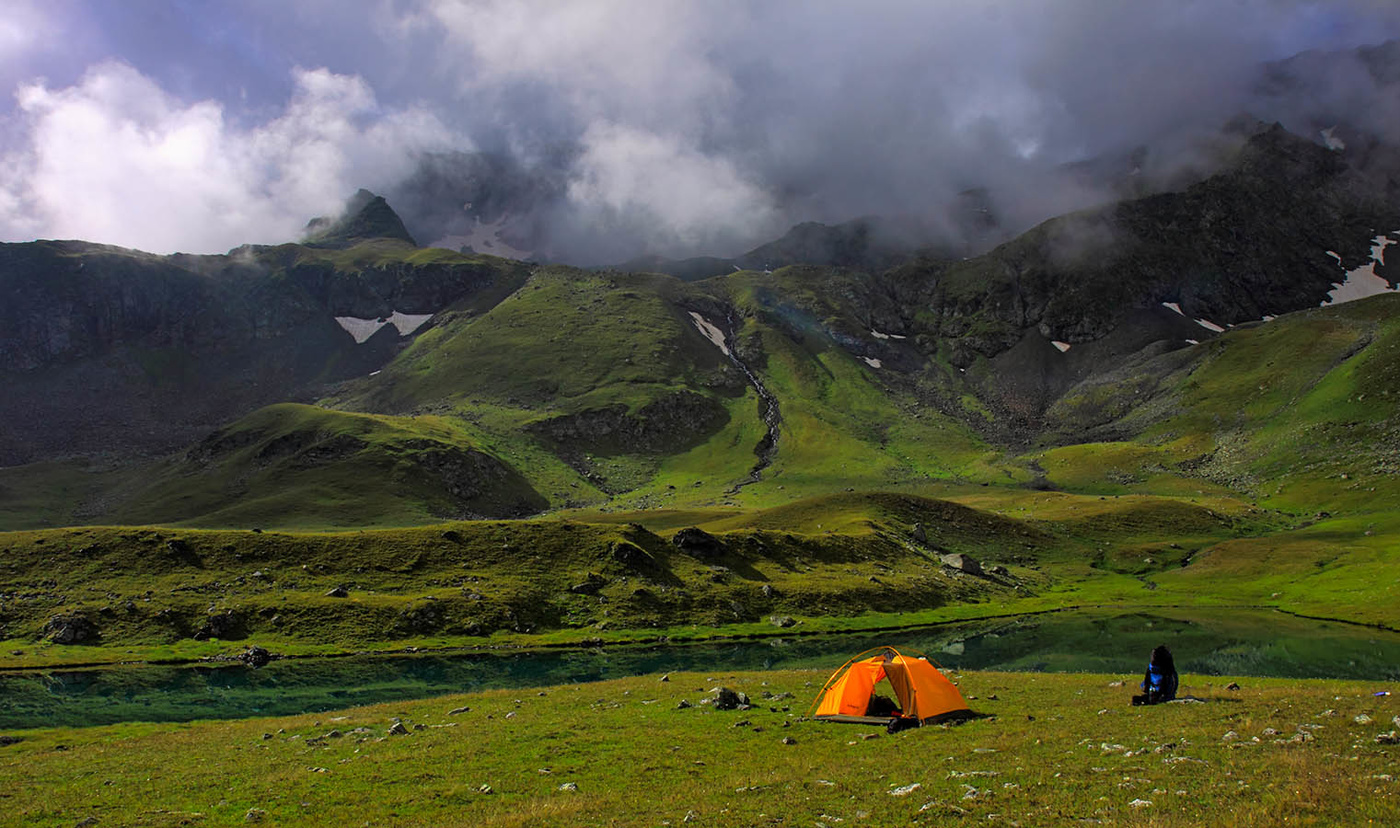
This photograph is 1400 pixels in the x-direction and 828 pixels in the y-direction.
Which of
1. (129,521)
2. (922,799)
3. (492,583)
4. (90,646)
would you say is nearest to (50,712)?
(90,646)

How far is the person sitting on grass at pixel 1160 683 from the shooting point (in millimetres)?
29891

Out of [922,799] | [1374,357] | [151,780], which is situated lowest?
[151,780]

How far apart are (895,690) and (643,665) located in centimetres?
3473

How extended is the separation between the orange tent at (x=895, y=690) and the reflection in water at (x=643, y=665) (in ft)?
83.8

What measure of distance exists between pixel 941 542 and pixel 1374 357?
15508cm

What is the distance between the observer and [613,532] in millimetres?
93688

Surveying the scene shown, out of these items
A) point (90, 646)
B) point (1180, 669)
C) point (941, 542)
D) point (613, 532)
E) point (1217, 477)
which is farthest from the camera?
point (1217, 477)

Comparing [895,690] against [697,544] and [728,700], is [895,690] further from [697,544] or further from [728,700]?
[697,544]

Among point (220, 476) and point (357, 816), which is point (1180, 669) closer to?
point (357, 816)

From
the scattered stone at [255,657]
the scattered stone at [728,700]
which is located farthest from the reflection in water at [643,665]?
the scattered stone at [728,700]

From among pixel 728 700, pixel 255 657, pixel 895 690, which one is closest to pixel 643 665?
pixel 728 700

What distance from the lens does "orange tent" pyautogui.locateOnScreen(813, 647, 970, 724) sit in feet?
97.0

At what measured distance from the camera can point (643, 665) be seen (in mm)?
61250

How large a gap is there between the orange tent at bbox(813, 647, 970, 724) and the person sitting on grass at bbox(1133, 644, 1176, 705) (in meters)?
7.28
